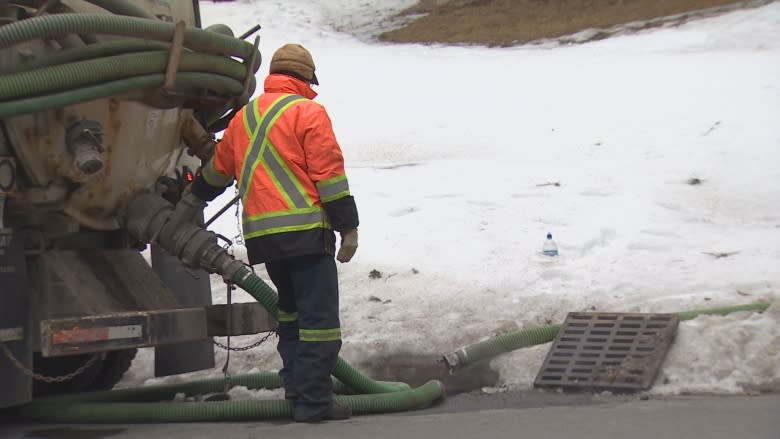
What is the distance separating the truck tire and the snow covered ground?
13.9 inches

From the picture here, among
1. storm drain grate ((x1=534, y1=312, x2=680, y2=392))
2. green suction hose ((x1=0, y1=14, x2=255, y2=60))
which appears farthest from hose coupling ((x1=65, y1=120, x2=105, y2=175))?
storm drain grate ((x1=534, y1=312, x2=680, y2=392))

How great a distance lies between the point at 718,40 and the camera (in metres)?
13.6

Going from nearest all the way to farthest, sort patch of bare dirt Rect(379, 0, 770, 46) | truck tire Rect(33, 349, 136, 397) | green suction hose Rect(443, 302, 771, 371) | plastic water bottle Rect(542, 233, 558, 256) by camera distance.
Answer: truck tire Rect(33, 349, 136, 397) → green suction hose Rect(443, 302, 771, 371) → plastic water bottle Rect(542, 233, 558, 256) → patch of bare dirt Rect(379, 0, 770, 46)

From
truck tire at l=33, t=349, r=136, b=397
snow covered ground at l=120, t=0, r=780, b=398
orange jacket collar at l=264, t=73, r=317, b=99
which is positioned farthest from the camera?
snow covered ground at l=120, t=0, r=780, b=398

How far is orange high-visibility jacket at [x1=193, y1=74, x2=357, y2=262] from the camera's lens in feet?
15.8

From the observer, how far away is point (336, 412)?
16.5 ft

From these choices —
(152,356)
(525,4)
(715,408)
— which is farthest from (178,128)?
(525,4)

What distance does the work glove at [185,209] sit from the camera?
210 inches

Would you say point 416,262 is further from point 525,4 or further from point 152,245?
point 525,4

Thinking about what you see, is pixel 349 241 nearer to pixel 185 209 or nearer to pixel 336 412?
pixel 336 412

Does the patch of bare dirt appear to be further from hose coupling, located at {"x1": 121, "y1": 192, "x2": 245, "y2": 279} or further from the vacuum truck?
hose coupling, located at {"x1": 121, "y1": 192, "x2": 245, "y2": 279}

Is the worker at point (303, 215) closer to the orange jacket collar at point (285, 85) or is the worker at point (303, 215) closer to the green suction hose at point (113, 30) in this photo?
the orange jacket collar at point (285, 85)

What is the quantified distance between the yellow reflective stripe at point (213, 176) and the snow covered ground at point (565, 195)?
120 centimetres

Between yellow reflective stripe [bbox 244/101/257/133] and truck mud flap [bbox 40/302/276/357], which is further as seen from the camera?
yellow reflective stripe [bbox 244/101/257/133]
